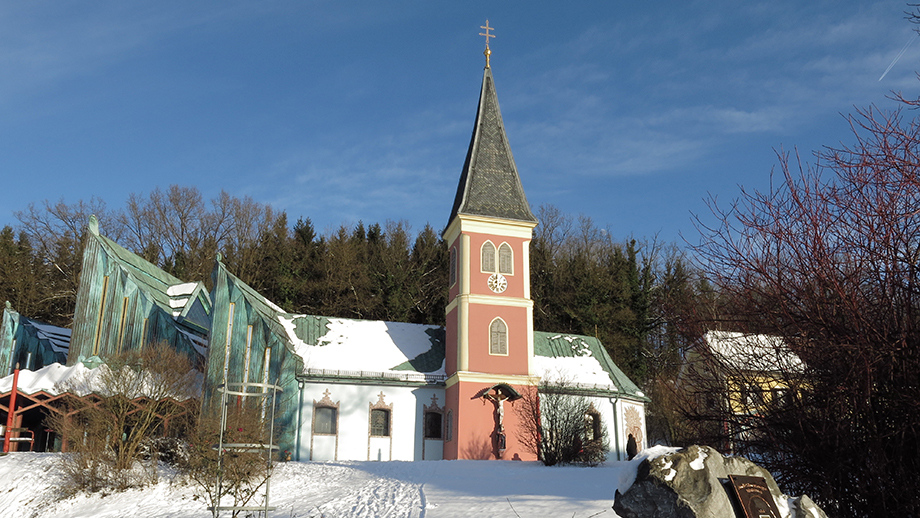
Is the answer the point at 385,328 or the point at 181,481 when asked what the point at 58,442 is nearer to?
the point at 181,481

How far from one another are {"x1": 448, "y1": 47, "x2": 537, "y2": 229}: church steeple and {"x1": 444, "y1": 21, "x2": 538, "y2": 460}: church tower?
0.14 feet

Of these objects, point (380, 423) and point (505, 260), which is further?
point (505, 260)

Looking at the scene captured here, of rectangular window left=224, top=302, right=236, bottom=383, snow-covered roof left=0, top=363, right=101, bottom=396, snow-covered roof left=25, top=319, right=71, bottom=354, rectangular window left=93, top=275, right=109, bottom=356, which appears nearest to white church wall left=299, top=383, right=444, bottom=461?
rectangular window left=224, top=302, right=236, bottom=383

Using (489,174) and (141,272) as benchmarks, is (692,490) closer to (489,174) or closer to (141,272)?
(489,174)

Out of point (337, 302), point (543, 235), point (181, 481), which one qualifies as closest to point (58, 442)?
point (181, 481)

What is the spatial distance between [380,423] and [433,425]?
201 centimetres

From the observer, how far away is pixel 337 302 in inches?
1633

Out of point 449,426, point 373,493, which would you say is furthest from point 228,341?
point 373,493

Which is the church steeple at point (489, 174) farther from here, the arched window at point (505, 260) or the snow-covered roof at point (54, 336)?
the snow-covered roof at point (54, 336)

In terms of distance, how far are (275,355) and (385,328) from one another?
5.47m

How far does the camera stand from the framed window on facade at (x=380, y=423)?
88.4 ft

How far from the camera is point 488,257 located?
1123 inches

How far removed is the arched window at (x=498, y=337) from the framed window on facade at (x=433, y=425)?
10.7 ft

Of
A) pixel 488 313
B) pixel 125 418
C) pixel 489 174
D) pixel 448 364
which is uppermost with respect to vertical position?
pixel 489 174
